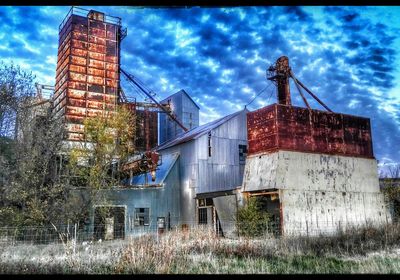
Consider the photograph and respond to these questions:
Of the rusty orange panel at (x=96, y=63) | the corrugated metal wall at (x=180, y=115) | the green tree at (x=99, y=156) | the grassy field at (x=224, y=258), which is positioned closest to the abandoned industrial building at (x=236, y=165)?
the rusty orange panel at (x=96, y=63)

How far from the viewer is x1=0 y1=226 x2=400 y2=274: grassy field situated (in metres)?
7.93

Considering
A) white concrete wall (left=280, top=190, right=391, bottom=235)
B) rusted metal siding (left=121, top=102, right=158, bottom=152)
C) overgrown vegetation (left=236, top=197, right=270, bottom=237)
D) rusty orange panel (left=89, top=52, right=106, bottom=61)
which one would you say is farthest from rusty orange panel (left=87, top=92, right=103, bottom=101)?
white concrete wall (left=280, top=190, right=391, bottom=235)

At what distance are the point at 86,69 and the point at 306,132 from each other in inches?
734

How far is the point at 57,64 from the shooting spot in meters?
34.1

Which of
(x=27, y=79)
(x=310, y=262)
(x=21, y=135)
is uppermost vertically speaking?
(x=27, y=79)

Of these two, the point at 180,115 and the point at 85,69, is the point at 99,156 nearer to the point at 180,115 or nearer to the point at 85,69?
the point at 85,69

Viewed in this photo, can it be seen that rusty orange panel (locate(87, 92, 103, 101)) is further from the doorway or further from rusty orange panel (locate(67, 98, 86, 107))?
the doorway

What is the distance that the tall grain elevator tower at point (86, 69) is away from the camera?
30.9 m

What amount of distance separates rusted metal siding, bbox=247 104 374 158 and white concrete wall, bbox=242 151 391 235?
485mm

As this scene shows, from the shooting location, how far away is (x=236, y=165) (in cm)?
2800

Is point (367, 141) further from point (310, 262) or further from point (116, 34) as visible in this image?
point (116, 34)

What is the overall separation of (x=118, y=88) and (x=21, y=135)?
13861mm

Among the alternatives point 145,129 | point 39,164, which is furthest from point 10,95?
point 145,129
